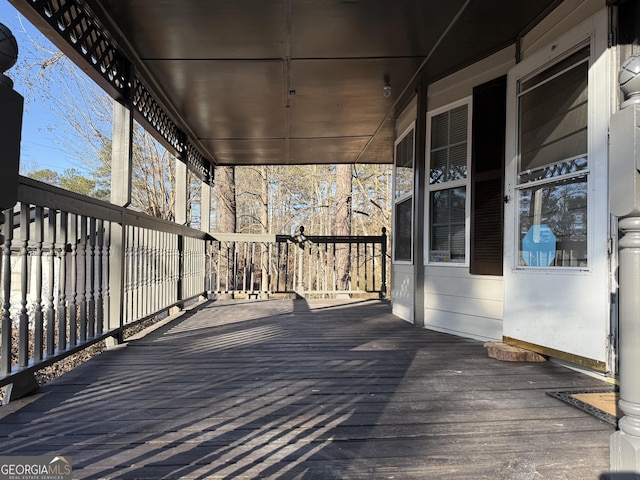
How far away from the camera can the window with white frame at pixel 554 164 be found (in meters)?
2.47

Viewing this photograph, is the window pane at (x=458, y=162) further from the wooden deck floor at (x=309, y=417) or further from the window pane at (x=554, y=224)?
the wooden deck floor at (x=309, y=417)

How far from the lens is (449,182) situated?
375 cm

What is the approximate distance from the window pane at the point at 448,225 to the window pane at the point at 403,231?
0.47m

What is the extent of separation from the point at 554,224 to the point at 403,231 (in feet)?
6.90

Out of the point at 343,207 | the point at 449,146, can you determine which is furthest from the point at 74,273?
the point at 343,207

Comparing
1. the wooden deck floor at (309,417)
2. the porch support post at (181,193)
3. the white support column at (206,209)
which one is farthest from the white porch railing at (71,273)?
the white support column at (206,209)

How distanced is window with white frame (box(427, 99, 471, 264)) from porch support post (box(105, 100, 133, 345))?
113 inches

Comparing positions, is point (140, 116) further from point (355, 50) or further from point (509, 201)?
point (509, 201)

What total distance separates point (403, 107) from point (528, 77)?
184cm

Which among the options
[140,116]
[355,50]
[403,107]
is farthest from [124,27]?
[403,107]

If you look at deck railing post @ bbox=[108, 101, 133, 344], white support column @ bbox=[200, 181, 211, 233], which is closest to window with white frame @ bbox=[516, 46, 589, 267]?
deck railing post @ bbox=[108, 101, 133, 344]

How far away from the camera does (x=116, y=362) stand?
260cm

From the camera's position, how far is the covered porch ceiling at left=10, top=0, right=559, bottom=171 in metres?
2.64

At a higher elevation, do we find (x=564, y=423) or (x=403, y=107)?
(x=403, y=107)
